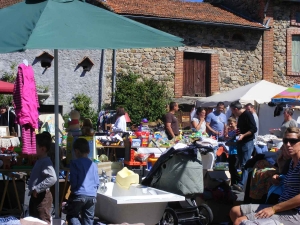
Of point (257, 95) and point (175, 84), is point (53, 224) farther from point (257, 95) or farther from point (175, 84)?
point (175, 84)

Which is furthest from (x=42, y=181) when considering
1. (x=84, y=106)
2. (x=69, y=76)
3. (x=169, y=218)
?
(x=69, y=76)

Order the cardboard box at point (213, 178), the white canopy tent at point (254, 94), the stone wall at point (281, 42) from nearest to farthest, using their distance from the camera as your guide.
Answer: the cardboard box at point (213, 178)
the white canopy tent at point (254, 94)
the stone wall at point (281, 42)

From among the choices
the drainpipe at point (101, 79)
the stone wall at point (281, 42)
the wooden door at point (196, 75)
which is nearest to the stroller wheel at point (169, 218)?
the drainpipe at point (101, 79)

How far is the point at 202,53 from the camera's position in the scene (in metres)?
20.6

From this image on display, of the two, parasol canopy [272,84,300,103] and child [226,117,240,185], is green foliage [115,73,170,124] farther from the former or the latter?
child [226,117,240,185]

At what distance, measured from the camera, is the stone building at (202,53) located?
63.4 ft

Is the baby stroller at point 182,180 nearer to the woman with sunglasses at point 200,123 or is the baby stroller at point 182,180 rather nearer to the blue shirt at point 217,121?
the woman with sunglasses at point 200,123

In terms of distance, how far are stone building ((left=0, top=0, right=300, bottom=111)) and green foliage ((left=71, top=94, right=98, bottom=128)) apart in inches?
9.3

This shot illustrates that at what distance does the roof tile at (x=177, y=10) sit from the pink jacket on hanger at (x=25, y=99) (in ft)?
42.4

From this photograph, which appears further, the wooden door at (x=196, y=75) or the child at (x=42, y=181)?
the wooden door at (x=196, y=75)

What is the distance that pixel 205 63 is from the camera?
20734 mm

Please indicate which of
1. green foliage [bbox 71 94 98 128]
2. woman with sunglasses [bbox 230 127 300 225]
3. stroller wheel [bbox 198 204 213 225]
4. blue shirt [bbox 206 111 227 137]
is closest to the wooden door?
green foliage [bbox 71 94 98 128]

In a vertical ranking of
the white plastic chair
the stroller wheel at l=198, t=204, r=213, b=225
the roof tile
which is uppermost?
the roof tile

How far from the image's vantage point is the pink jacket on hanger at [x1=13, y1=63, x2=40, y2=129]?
239 inches
